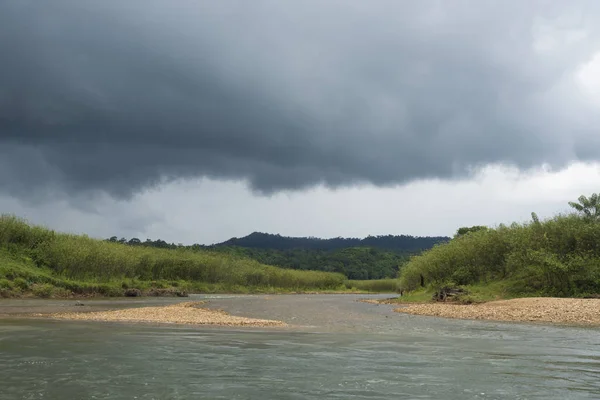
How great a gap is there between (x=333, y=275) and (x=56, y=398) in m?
166

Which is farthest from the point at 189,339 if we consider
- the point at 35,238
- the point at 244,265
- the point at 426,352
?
the point at 244,265

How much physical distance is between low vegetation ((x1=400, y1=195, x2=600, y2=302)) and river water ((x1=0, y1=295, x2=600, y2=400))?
25869mm

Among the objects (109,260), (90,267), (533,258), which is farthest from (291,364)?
(109,260)

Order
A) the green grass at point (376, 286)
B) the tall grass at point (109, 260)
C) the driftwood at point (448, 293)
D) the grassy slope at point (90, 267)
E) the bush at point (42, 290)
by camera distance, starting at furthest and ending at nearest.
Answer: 1. the green grass at point (376, 286)
2. the tall grass at point (109, 260)
3. the grassy slope at point (90, 267)
4. the bush at point (42, 290)
5. the driftwood at point (448, 293)

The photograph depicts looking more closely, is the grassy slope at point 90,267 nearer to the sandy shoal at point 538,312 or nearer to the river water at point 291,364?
the river water at point 291,364

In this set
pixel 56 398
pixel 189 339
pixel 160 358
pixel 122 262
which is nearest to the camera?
pixel 56 398

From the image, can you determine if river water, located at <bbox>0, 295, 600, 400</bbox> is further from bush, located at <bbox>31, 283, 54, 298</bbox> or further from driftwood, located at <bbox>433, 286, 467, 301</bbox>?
bush, located at <bbox>31, 283, 54, 298</bbox>

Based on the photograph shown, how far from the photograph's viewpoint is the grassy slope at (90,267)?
6479 cm

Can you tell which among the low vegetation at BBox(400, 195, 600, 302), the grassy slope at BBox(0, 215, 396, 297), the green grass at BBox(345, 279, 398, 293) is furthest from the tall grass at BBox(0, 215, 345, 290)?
the low vegetation at BBox(400, 195, 600, 302)

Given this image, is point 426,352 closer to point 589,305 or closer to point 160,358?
point 160,358

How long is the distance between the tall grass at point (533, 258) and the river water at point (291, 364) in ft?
84.7

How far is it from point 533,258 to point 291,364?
42.7 metres

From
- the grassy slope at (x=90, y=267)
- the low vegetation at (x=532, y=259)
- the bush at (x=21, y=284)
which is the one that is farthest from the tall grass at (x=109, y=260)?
the low vegetation at (x=532, y=259)

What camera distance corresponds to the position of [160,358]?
1672 centimetres
